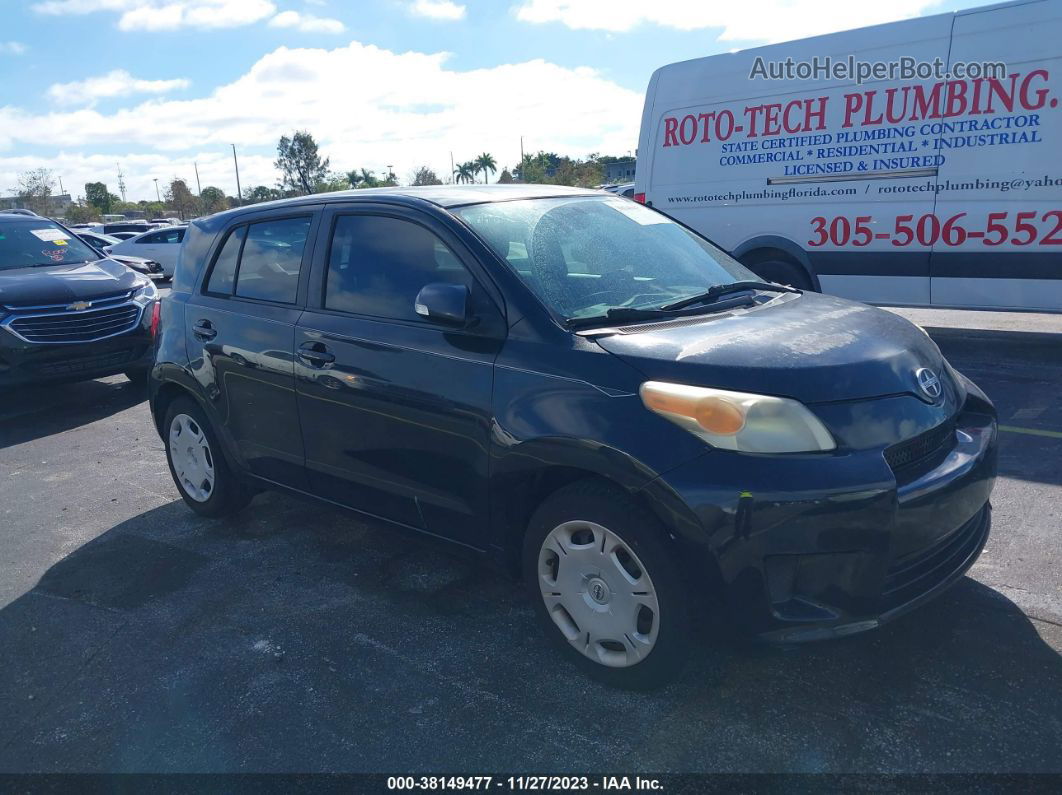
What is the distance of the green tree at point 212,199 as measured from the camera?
72425 mm

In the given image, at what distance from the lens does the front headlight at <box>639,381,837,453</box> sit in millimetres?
2623

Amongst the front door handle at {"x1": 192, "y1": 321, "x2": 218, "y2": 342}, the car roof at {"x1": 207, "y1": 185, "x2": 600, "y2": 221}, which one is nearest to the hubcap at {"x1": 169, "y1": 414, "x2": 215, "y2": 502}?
the front door handle at {"x1": 192, "y1": 321, "x2": 218, "y2": 342}

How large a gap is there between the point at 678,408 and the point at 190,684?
6.82 feet

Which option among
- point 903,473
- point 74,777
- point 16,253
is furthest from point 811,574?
point 16,253

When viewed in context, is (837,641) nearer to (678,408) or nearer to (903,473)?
(903,473)

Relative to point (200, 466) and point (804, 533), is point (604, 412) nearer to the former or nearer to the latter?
point (804, 533)

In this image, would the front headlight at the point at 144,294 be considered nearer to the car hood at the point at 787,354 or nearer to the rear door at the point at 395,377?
the rear door at the point at 395,377

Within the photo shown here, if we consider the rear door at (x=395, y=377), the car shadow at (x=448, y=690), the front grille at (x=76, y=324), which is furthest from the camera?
the front grille at (x=76, y=324)

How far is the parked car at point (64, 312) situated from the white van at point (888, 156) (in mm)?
5436

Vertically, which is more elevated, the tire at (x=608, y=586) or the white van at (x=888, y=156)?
the white van at (x=888, y=156)

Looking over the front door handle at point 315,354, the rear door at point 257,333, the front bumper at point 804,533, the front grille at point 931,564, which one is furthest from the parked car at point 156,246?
the front grille at point 931,564

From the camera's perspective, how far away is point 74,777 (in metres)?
2.72

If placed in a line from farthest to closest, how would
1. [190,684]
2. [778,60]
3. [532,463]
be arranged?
[778,60]
[190,684]
[532,463]

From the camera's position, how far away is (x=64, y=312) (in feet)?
24.2
